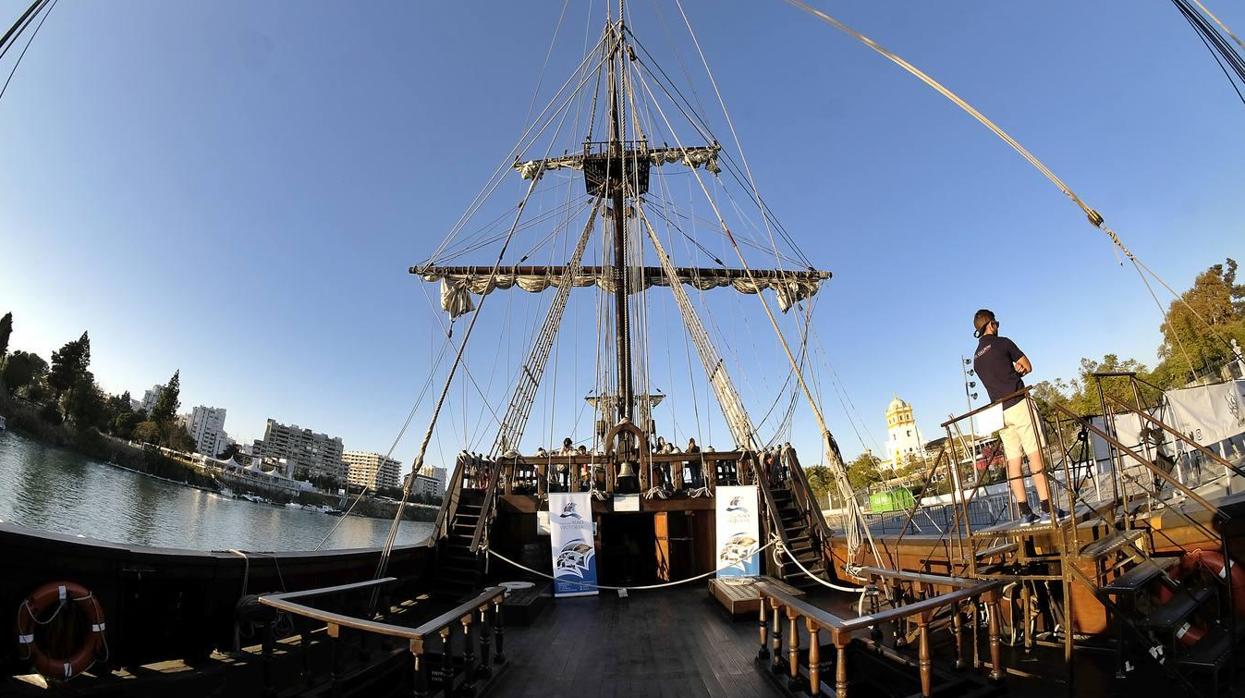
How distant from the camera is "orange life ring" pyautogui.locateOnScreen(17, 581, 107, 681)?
3.01 meters

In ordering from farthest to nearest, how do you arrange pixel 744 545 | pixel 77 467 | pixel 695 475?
pixel 77 467
pixel 695 475
pixel 744 545

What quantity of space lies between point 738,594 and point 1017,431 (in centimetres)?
343

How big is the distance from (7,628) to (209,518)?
41.4m

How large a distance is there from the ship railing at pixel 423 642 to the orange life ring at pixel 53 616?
0.98m

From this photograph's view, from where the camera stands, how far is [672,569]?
902 cm

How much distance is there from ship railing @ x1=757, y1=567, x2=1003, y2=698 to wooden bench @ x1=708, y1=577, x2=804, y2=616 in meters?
1.27

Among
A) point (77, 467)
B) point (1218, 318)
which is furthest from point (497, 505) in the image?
point (77, 467)

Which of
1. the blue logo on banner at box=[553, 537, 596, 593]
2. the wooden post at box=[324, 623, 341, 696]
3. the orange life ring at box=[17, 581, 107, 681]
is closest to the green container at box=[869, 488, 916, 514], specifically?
the blue logo on banner at box=[553, 537, 596, 593]

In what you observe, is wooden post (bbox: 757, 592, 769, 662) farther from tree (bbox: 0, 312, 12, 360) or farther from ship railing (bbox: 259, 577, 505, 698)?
tree (bbox: 0, 312, 12, 360)

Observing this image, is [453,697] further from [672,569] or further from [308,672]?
[672,569]

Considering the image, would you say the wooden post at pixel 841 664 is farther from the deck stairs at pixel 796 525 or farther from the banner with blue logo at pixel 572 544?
the banner with blue logo at pixel 572 544

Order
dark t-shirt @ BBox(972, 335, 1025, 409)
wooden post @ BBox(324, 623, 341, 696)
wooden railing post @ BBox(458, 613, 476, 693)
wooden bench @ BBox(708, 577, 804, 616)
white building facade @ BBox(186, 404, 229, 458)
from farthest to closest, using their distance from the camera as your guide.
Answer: white building facade @ BBox(186, 404, 229, 458)
wooden bench @ BBox(708, 577, 804, 616)
dark t-shirt @ BBox(972, 335, 1025, 409)
wooden railing post @ BBox(458, 613, 476, 693)
wooden post @ BBox(324, 623, 341, 696)

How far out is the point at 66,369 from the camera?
54.2 m

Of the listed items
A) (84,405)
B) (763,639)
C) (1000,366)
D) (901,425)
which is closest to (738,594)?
(763,639)
